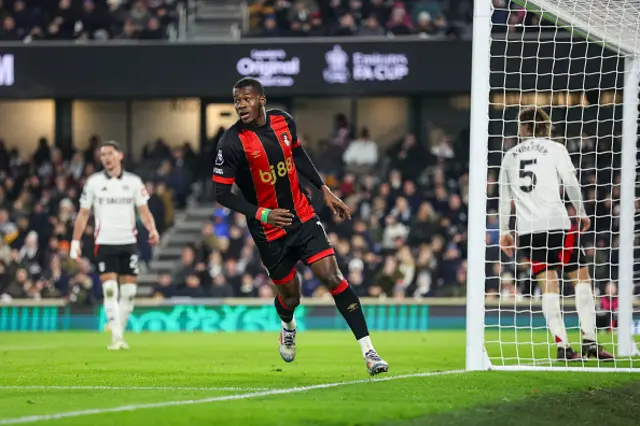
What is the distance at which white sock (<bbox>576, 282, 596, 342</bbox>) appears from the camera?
10727mm

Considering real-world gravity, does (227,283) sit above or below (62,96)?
below

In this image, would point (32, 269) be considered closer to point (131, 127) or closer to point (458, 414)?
point (131, 127)

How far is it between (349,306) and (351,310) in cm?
3

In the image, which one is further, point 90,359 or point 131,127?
point 131,127

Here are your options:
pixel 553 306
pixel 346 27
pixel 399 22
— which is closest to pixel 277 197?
pixel 553 306

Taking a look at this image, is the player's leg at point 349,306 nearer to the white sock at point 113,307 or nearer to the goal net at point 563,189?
the goal net at point 563,189

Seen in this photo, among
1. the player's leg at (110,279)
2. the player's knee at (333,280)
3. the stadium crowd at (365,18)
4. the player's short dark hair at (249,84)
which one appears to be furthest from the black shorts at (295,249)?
the stadium crowd at (365,18)

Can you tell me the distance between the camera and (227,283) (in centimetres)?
2175

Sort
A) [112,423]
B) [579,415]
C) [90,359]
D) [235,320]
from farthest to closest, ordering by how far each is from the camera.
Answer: [235,320], [90,359], [579,415], [112,423]

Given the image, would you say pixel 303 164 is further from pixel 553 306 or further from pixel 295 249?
pixel 553 306

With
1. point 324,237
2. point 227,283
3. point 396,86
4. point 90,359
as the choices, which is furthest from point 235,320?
point 324,237

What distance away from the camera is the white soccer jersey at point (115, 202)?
13.8m

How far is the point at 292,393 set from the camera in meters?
7.29

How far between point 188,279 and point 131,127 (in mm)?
7816
